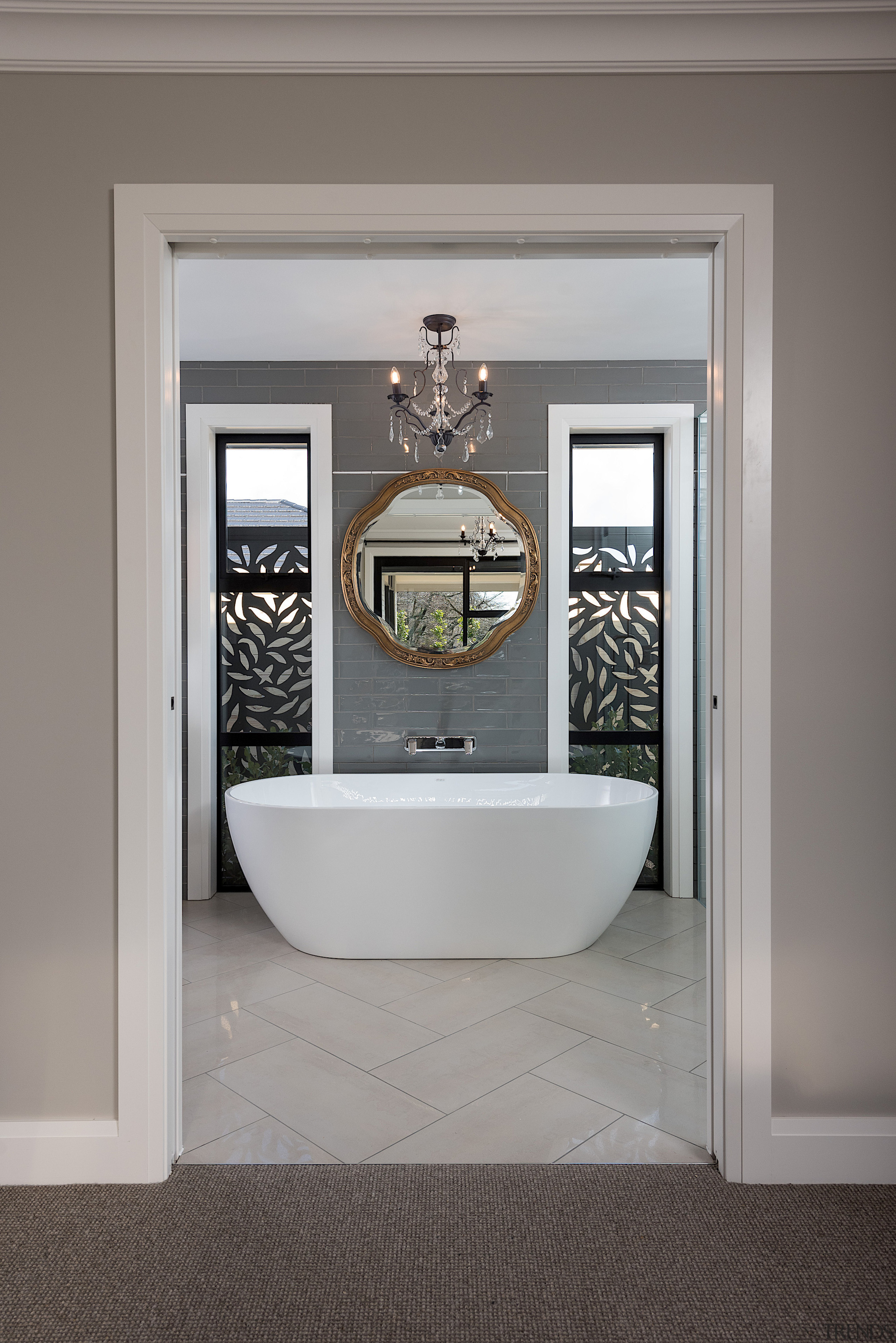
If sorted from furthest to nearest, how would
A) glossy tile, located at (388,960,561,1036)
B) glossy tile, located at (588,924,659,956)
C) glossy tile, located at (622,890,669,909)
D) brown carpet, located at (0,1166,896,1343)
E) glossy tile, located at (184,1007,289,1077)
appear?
glossy tile, located at (622,890,669,909) < glossy tile, located at (588,924,659,956) < glossy tile, located at (388,960,561,1036) < glossy tile, located at (184,1007,289,1077) < brown carpet, located at (0,1166,896,1343)

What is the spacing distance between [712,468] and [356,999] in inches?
87.7

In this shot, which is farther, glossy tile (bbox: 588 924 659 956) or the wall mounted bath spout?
the wall mounted bath spout

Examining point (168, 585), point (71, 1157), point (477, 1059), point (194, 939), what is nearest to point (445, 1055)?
point (477, 1059)

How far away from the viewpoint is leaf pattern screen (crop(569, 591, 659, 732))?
4.38 metres

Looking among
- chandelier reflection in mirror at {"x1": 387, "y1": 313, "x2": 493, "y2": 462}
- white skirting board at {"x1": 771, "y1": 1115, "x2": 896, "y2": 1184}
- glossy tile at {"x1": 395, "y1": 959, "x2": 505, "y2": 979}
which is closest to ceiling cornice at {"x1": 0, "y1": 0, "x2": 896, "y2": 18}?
chandelier reflection in mirror at {"x1": 387, "y1": 313, "x2": 493, "y2": 462}

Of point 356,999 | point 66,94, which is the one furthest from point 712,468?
point 356,999

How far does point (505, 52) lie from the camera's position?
190 cm

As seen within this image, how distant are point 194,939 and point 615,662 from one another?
250 centimetres

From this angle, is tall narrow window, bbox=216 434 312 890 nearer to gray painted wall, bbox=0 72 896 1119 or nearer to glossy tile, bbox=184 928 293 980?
glossy tile, bbox=184 928 293 980

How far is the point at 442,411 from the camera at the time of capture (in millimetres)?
3580

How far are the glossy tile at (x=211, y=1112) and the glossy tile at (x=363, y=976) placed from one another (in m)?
0.70

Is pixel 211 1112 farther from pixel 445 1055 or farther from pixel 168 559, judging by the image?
pixel 168 559

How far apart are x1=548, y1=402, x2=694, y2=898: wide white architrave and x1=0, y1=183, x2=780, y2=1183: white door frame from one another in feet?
7.26

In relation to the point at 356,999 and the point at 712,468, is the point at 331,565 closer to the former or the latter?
the point at 356,999
